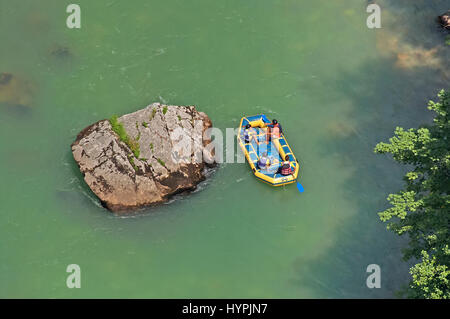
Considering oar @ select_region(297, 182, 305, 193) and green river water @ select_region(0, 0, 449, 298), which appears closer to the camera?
green river water @ select_region(0, 0, 449, 298)

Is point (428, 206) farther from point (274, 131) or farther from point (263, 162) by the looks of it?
point (274, 131)

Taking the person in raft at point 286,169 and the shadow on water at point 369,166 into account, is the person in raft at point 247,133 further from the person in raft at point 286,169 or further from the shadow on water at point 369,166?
the shadow on water at point 369,166

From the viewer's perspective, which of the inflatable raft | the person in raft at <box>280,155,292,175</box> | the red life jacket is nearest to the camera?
the person in raft at <box>280,155,292,175</box>

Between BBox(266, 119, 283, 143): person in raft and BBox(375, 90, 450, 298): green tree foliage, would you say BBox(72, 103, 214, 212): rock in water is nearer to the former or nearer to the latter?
BBox(266, 119, 283, 143): person in raft

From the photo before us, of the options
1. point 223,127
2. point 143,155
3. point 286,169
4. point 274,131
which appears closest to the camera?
point 143,155

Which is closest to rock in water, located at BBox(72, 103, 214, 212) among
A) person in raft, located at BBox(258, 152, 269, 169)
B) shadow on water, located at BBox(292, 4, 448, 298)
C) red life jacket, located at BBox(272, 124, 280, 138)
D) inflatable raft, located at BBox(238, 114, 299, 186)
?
inflatable raft, located at BBox(238, 114, 299, 186)

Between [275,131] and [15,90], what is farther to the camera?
[15,90]

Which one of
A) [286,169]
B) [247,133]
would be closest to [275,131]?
[247,133]
